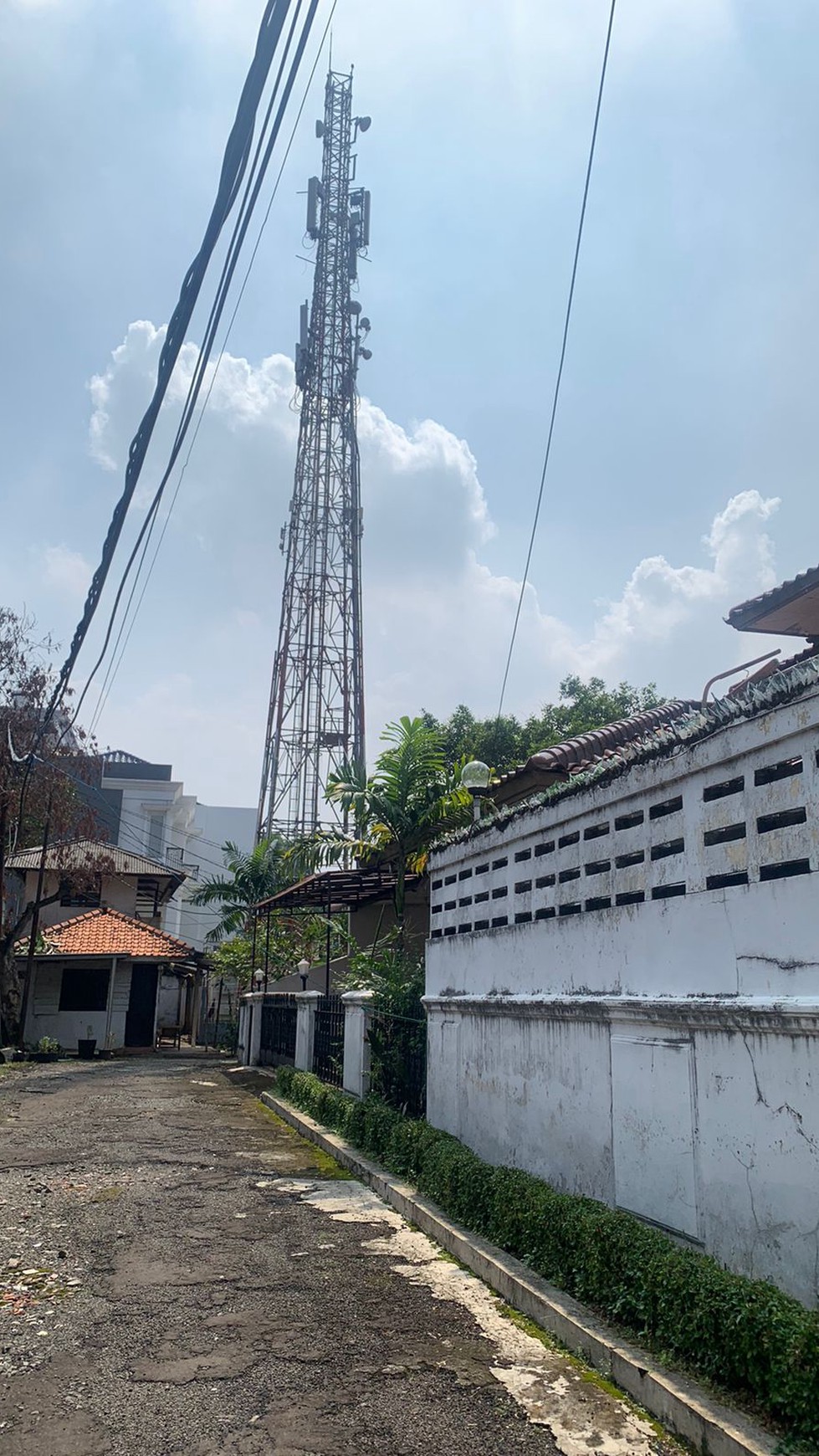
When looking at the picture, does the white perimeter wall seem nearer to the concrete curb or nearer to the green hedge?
the green hedge

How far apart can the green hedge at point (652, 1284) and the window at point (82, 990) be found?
21.9 meters

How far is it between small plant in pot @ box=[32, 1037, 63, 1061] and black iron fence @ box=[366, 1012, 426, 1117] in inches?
625

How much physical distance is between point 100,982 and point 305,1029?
14079mm

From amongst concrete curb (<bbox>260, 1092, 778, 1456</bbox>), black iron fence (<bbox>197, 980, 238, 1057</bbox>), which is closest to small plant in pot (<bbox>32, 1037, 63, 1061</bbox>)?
black iron fence (<bbox>197, 980, 238, 1057</bbox>)

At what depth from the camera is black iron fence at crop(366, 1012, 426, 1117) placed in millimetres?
10156

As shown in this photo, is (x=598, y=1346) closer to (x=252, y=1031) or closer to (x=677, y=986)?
(x=677, y=986)

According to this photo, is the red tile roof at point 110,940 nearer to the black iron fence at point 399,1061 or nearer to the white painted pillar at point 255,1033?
the white painted pillar at point 255,1033

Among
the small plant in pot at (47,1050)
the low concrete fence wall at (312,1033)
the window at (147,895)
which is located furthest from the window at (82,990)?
the low concrete fence wall at (312,1033)

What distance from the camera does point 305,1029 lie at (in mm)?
15781

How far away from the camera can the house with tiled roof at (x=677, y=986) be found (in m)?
4.33

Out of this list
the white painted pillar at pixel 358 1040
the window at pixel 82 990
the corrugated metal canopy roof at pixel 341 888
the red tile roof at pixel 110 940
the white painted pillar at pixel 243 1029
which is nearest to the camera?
the white painted pillar at pixel 358 1040

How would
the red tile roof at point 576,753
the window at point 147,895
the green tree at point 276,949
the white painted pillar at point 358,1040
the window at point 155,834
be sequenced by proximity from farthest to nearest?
the window at point 155,834
the window at point 147,895
the green tree at point 276,949
the white painted pillar at point 358,1040
the red tile roof at point 576,753

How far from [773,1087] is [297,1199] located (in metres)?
5.16

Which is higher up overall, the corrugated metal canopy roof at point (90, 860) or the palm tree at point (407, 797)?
the corrugated metal canopy roof at point (90, 860)
